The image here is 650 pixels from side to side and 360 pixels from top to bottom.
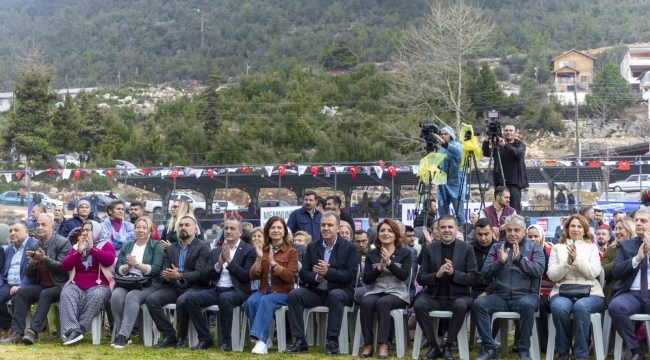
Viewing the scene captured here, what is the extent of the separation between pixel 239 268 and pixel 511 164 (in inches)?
137

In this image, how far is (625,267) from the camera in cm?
750

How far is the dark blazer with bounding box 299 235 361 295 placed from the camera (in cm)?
828

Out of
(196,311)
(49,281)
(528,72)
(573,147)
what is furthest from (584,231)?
(528,72)

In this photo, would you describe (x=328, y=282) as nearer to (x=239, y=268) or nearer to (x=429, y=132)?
(x=239, y=268)

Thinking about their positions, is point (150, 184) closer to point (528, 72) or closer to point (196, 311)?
point (196, 311)

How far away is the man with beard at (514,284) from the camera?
7543 millimetres

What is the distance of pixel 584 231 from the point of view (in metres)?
7.76

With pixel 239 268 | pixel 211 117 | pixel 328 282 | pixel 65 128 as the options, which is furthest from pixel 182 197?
pixel 211 117

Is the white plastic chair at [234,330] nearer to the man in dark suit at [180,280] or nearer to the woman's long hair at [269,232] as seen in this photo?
the man in dark suit at [180,280]

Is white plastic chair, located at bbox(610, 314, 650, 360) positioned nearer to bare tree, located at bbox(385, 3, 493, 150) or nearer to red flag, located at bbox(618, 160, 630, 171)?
red flag, located at bbox(618, 160, 630, 171)

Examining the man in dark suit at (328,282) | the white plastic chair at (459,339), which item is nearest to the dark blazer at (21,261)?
the man in dark suit at (328,282)

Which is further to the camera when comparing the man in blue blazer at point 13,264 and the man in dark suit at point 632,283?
the man in blue blazer at point 13,264

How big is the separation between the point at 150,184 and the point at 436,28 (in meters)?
22.5

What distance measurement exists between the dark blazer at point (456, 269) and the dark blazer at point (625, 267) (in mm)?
1214
